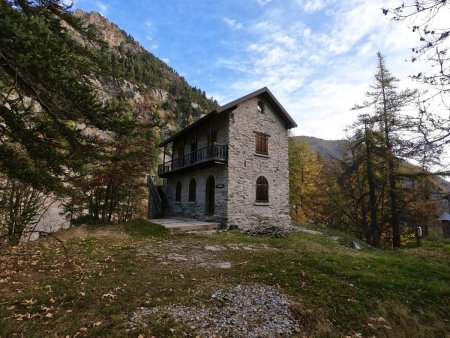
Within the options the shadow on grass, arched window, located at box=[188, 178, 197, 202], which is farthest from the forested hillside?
arched window, located at box=[188, 178, 197, 202]

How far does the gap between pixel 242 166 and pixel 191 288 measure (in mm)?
10560

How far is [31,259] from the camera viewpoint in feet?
24.2

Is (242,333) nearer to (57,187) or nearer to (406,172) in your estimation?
A: (57,187)

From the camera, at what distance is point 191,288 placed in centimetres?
552

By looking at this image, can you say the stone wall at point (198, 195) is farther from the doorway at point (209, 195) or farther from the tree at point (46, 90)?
the tree at point (46, 90)

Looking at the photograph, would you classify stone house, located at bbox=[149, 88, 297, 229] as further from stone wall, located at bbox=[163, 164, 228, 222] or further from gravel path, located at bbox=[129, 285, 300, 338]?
gravel path, located at bbox=[129, 285, 300, 338]

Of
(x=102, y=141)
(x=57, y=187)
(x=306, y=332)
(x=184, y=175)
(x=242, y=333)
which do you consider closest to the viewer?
(x=242, y=333)

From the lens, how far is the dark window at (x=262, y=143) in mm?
16531

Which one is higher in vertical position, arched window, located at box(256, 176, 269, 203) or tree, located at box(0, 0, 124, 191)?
tree, located at box(0, 0, 124, 191)

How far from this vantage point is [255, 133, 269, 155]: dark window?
1653cm

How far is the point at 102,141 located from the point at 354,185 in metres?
22.1

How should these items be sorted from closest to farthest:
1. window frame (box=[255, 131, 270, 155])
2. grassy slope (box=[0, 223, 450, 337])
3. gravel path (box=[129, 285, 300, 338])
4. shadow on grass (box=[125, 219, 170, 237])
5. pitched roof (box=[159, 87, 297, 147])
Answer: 1. gravel path (box=[129, 285, 300, 338])
2. grassy slope (box=[0, 223, 450, 337])
3. shadow on grass (box=[125, 219, 170, 237])
4. pitched roof (box=[159, 87, 297, 147])
5. window frame (box=[255, 131, 270, 155])

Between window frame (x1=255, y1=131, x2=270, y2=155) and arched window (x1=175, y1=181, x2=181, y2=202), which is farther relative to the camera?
arched window (x1=175, y1=181, x2=181, y2=202)

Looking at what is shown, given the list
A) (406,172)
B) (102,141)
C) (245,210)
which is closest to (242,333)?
(102,141)
